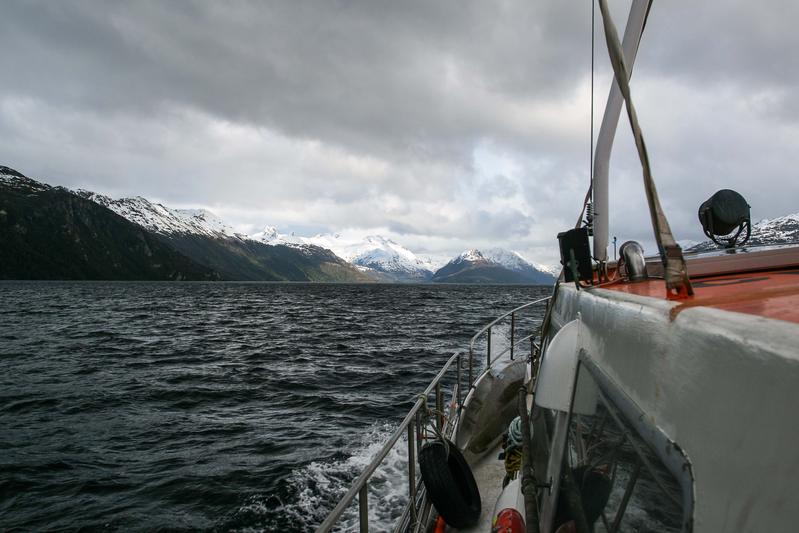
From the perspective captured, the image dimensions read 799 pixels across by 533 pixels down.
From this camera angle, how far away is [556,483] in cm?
300

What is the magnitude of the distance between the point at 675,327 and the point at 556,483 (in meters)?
1.95

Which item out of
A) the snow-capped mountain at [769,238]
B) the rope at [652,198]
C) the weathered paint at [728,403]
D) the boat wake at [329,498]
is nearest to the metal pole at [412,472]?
the weathered paint at [728,403]

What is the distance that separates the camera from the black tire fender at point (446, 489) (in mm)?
4895

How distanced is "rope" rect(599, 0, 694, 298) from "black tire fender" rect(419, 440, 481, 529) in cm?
384

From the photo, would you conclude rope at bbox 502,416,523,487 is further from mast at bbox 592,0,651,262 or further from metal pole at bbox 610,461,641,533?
metal pole at bbox 610,461,641,533

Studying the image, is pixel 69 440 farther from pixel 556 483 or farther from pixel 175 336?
pixel 175 336

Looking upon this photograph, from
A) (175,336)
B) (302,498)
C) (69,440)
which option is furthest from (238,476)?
(175,336)

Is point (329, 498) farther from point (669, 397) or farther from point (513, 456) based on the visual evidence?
point (669, 397)

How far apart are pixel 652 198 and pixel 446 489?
13.6 feet

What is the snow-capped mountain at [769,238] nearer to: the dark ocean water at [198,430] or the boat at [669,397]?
the boat at [669,397]

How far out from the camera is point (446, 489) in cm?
490

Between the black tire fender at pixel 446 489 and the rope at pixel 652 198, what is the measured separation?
3.84 meters

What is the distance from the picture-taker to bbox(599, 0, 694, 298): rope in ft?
5.31

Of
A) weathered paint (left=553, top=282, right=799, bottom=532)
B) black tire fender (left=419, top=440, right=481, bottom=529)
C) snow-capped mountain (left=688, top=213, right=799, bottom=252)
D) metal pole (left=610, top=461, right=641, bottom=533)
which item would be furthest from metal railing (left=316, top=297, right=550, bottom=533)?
snow-capped mountain (left=688, top=213, right=799, bottom=252)
